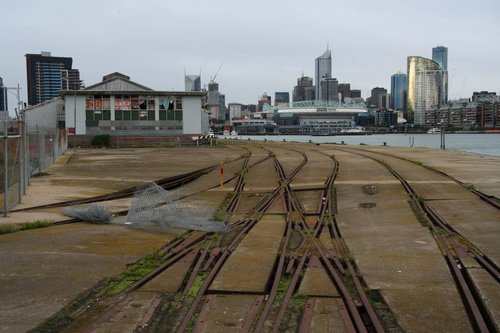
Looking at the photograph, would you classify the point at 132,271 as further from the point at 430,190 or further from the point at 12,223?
the point at 430,190

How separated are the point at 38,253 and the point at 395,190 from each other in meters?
12.3

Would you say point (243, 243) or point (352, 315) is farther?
point (243, 243)

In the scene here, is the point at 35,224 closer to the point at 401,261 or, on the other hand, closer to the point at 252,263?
the point at 252,263

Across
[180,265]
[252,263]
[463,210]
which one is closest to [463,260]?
[252,263]

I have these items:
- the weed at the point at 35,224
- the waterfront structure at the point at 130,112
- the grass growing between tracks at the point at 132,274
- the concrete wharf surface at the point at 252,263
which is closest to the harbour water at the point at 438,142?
the waterfront structure at the point at 130,112

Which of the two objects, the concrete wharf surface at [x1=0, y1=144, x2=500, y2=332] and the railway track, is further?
the concrete wharf surface at [x1=0, y1=144, x2=500, y2=332]

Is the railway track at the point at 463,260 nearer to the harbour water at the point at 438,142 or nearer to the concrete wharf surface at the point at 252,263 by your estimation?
the concrete wharf surface at the point at 252,263

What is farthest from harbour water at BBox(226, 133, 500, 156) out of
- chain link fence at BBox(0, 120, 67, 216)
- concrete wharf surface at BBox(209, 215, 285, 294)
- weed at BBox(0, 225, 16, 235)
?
weed at BBox(0, 225, 16, 235)

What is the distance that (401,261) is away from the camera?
891 cm

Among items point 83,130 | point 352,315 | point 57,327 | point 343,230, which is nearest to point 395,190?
point 343,230

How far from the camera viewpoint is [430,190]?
18.3 metres

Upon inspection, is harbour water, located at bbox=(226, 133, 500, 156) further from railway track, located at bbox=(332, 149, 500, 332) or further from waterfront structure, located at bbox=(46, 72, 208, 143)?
railway track, located at bbox=(332, 149, 500, 332)

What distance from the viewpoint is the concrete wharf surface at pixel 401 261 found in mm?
6204

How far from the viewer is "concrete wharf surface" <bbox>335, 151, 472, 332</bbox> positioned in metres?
6.20
